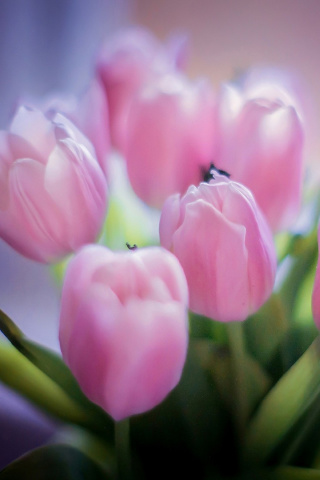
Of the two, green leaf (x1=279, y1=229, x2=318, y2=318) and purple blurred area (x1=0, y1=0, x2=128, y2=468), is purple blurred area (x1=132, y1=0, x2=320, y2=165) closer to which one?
purple blurred area (x1=0, y1=0, x2=128, y2=468)

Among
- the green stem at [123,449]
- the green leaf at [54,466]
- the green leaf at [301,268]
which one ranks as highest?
the green leaf at [301,268]

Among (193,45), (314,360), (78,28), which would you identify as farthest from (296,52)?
(314,360)

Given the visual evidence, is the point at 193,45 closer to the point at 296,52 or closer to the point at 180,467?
the point at 296,52

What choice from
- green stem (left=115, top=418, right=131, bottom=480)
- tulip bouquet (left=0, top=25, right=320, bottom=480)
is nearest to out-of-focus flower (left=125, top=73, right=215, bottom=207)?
tulip bouquet (left=0, top=25, right=320, bottom=480)

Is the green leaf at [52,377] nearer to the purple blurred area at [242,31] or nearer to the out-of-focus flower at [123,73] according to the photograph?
the out-of-focus flower at [123,73]

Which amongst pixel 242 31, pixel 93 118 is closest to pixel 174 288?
pixel 93 118

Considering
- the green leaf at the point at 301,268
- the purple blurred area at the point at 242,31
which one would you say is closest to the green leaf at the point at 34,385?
the green leaf at the point at 301,268

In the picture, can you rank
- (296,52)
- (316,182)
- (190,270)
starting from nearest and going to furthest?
(190,270) < (316,182) < (296,52)
